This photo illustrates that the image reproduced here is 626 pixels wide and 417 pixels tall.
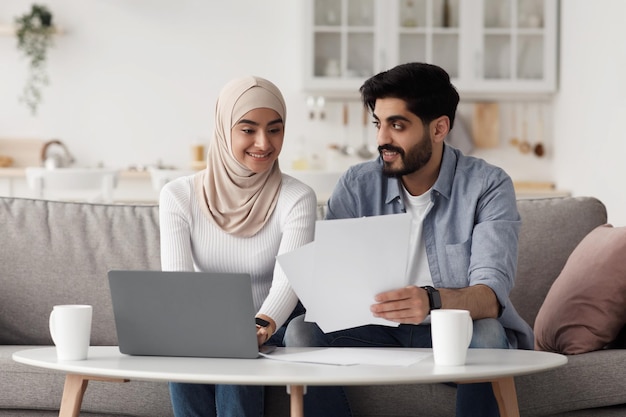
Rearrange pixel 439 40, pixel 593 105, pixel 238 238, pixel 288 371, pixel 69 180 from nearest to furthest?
pixel 288 371 → pixel 238 238 → pixel 69 180 → pixel 593 105 → pixel 439 40

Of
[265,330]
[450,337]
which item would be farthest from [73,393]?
[450,337]

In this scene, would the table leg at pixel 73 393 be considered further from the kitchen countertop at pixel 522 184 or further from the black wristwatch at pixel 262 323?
the kitchen countertop at pixel 522 184

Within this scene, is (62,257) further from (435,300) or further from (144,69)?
(144,69)

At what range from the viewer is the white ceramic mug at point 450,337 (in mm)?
1571

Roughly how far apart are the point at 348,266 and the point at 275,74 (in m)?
4.26

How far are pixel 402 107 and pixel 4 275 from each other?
4.05 feet

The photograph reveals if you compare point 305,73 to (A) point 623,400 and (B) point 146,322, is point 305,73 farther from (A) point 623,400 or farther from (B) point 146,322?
(B) point 146,322

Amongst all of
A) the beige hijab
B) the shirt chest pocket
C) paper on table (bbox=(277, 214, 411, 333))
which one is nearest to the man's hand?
paper on table (bbox=(277, 214, 411, 333))

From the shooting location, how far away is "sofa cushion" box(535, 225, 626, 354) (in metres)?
2.35

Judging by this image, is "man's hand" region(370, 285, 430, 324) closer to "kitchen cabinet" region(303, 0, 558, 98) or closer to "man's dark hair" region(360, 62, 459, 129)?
"man's dark hair" region(360, 62, 459, 129)

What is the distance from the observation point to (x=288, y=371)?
1.47 meters

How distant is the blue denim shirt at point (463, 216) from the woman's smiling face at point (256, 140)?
19 centimetres

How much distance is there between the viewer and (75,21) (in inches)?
228

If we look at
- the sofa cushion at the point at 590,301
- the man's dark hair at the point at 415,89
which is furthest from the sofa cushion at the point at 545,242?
the man's dark hair at the point at 415,89
